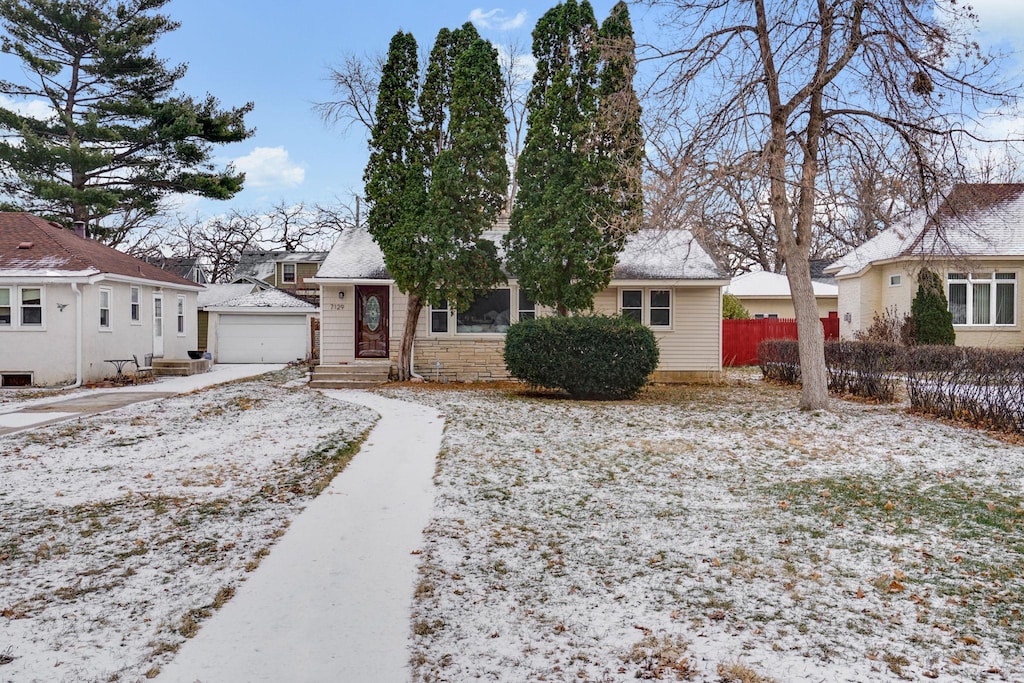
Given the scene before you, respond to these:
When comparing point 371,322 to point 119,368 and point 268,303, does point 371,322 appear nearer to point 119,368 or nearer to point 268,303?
point 119,368

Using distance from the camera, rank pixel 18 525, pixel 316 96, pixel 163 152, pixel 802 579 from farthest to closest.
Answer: pixel 163 152
pixel 316 96
pixel 18 525
pixel 802 579

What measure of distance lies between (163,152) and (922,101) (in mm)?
24905

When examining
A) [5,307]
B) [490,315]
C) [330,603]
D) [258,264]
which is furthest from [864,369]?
[258,264]

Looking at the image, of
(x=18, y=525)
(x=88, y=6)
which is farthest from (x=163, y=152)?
(x=18, y=525)

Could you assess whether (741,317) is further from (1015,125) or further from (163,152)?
(163,152)

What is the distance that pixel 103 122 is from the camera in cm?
2581

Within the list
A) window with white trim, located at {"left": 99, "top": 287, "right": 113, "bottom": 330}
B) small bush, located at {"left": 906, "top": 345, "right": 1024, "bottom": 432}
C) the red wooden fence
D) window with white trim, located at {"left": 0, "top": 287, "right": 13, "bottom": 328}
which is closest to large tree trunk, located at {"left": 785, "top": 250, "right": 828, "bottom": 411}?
small bush, located at {"left": 906, "top": 345, "right": 1024, "bottom": 432}

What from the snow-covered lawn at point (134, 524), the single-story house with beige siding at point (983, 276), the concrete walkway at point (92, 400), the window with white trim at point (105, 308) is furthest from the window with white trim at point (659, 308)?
the window with white trim at point (105, 308)

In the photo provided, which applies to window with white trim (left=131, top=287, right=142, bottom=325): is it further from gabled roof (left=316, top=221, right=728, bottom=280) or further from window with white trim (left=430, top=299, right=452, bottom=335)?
window with white trim (left=430, top=299, right=452, bottom=335)

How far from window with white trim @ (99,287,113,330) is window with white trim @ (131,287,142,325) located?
1.21m

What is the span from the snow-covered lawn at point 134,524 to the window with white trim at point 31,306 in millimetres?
7653

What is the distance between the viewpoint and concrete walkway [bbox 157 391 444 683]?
335 cm

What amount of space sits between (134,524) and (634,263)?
14.5 metres

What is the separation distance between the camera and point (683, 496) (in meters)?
6.55
